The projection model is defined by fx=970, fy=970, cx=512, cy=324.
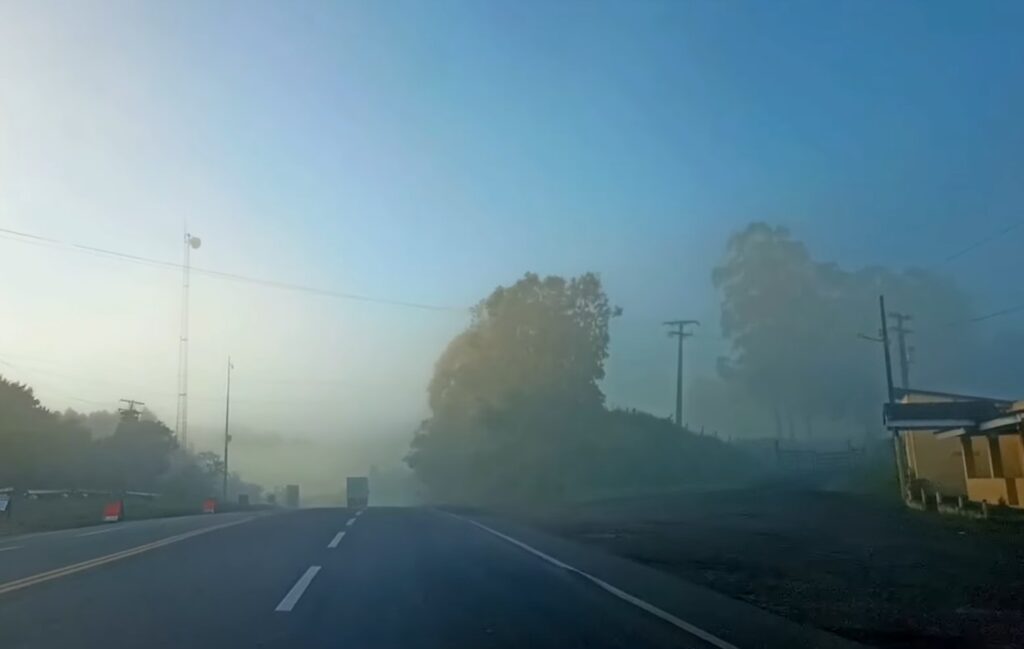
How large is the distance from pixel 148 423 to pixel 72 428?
1144cm

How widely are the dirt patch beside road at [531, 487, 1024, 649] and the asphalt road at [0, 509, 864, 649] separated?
3.44 ft

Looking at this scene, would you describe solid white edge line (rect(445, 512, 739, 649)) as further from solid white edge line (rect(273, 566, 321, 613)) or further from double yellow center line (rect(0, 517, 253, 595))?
double yellow center line (rect(0, 517, 253, 595))

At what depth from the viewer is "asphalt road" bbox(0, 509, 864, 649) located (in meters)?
9.27

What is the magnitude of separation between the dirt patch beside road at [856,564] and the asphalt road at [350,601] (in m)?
1.05

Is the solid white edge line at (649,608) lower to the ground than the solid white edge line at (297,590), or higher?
lower

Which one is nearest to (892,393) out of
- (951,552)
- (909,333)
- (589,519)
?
(909,333)

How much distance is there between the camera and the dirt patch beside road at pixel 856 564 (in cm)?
1118

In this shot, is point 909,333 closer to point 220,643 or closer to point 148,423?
point 148,423

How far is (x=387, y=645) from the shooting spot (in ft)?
29.1

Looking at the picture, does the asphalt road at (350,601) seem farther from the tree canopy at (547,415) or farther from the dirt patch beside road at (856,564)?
the tree canopy at (547,415)

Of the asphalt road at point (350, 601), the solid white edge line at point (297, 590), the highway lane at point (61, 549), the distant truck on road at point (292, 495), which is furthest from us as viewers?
the distant truck on road at point (292, 495)

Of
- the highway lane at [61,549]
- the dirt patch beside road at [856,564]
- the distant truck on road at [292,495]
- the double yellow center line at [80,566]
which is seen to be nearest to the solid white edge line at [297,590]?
the double yellow center line at [80,566]

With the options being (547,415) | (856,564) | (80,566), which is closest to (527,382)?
(547,415)

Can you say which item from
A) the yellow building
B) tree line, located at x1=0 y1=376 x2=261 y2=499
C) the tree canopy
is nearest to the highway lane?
the yellow building
